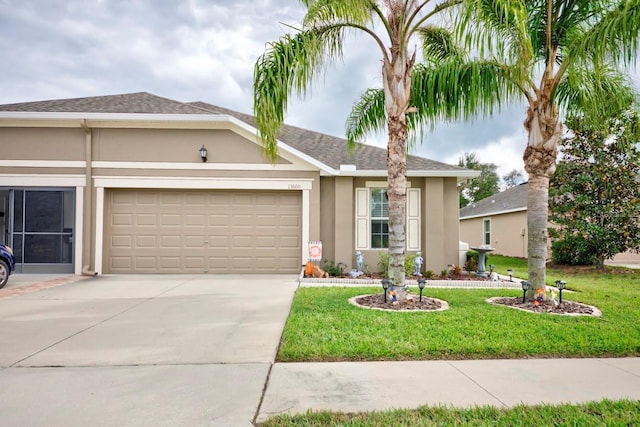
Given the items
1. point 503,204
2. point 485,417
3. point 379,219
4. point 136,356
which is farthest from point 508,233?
point 136,356

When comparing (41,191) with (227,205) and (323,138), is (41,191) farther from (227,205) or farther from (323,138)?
(323,138)

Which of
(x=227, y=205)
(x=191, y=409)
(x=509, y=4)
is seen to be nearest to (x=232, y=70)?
(x=227, y=205)

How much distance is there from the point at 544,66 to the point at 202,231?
9.31 meters

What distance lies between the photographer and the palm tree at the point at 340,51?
632cm

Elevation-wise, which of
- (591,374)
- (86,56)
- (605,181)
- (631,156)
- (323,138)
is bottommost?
(591,374)

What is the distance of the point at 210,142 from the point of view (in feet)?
34.2

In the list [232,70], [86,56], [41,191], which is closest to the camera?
[41,191]

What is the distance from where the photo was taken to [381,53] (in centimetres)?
694

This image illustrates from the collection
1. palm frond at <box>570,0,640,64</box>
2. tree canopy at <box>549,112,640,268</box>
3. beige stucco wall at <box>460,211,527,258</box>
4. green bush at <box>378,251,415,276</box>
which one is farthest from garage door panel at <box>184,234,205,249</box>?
beige stucco wall at <box>460,211,527,258</box>

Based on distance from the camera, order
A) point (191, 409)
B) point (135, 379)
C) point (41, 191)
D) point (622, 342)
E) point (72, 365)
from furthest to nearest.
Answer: point (41, 191) < point (622, 342) < point (72, 365) < point (135, 379) < point (191, 409)

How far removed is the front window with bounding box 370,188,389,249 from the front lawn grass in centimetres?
401

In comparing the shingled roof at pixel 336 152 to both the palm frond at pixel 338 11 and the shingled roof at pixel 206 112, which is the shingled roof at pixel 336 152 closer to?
the shingled roof at pixel 206 112

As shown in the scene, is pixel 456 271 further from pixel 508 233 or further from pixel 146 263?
pixel 508 233

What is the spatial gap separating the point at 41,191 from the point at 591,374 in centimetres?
1298
